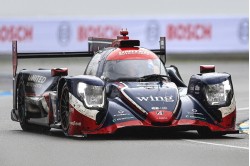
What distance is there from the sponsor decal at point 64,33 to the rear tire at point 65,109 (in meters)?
22.4

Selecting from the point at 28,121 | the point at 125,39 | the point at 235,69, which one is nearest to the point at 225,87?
the point at 125,39

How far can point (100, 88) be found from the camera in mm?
13422

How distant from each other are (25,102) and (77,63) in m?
22.7

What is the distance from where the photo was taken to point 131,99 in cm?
1335

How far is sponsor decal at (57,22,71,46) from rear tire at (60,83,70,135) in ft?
73.4

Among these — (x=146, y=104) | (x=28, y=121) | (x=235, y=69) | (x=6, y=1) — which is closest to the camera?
(x=146, y=104)

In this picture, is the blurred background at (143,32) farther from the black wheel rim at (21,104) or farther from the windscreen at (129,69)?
the windscreen at (129,69)

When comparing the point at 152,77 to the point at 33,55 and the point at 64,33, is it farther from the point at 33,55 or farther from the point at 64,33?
the point at 64,33

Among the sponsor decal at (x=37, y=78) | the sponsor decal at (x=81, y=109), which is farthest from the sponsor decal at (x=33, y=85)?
the sponsor decal at (x=81, y=109)

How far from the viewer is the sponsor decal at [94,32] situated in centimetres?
3688

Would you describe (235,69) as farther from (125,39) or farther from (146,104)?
(146,104)

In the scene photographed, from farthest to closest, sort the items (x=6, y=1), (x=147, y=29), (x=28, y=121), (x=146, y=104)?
(x=6, y=1) < (x=147, y=29) < (x=28, y=121) < (x=146, y=104)

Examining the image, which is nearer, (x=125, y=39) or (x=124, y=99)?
(x=124, y=99)

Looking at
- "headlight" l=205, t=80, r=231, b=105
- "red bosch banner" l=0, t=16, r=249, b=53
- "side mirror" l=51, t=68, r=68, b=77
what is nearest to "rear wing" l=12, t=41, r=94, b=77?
"side mirror" l=51, t=68, r=68, b=77
